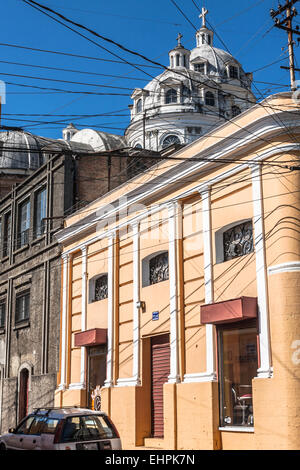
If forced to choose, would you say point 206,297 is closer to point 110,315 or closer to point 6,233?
point 110,315

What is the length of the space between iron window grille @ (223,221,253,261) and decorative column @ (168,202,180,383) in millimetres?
1785

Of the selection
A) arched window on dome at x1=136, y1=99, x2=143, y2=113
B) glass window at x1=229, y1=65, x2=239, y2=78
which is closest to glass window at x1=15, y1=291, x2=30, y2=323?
arched window on dome at x1=136, y1=99, x2=143, y2=113

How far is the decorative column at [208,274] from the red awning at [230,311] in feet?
1.11

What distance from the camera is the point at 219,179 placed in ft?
53.1

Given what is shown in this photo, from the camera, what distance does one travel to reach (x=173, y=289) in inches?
677

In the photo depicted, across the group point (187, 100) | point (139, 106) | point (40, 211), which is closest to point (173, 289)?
point (40, 211)

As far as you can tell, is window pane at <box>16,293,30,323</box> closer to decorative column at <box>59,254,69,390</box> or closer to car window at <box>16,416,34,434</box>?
decorative column at <box>59,254,69,390</box>

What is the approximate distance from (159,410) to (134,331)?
241 centimetres

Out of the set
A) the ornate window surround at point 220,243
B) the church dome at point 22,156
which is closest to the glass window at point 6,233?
the church dome at point 22,156

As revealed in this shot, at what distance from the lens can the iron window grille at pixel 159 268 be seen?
18188 mm

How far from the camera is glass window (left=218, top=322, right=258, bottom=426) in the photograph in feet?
47.9

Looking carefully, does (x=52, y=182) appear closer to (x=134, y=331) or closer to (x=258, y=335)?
(x=134, y=331)
